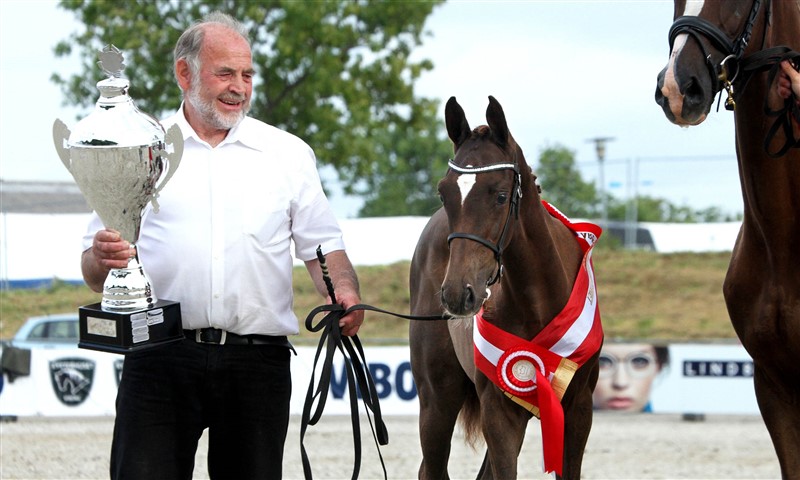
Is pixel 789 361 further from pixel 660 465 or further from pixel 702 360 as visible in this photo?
pixel 702 360

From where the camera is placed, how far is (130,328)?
3.26 m

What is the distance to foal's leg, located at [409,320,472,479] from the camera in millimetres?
5520

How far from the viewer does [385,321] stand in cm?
1686

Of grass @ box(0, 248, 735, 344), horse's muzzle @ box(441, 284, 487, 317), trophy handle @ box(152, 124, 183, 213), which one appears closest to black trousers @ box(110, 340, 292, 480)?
trophy handle @ box(152, 124, 183, 213)

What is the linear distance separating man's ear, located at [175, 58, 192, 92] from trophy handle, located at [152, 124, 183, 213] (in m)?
0.25

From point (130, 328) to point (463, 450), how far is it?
23.7ft

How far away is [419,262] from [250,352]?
229 cm

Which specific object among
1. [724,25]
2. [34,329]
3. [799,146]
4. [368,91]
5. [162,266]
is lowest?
[34,329]

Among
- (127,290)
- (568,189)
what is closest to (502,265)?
(127,290)

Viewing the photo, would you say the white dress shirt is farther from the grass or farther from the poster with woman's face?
the grass

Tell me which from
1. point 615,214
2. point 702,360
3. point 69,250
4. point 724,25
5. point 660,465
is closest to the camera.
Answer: point 724,25

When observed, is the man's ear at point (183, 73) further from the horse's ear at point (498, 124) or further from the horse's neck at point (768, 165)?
the horse's neck at point (768, 165)

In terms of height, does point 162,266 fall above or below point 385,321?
above

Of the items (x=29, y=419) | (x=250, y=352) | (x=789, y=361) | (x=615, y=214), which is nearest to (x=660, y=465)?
(x=789, y=361)
